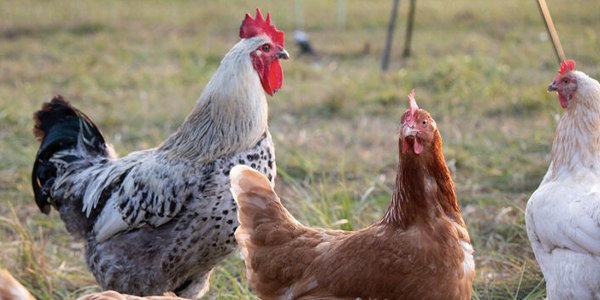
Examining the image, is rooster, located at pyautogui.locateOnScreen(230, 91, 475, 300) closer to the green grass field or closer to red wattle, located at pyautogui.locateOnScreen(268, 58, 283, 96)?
the green grass field

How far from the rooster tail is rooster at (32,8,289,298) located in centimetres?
28

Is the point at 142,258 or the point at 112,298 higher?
the point at 112,298

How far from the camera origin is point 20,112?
7188mm

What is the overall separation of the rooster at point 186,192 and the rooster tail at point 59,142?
0.28 meters

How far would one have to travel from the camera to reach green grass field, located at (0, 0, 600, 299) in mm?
4246

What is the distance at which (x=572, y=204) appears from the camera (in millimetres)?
3176

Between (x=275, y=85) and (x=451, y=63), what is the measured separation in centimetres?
523

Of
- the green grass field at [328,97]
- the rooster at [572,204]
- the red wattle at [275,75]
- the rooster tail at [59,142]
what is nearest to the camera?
the rooster at [572,204]

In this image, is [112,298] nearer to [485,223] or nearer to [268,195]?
[268,195]

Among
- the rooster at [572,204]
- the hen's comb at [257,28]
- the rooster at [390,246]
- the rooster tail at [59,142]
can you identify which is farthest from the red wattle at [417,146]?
the rooster tail at [59,142]

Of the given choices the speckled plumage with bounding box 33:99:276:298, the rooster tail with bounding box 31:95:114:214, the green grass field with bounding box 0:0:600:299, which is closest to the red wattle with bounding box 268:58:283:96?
the speckled plumage with bounding box 33:99:276:298

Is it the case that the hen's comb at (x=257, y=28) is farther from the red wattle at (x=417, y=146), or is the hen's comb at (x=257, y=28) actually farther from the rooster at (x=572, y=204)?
the rooster at (x=572, y=204)

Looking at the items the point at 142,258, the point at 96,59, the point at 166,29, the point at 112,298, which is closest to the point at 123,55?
the point at 96,59

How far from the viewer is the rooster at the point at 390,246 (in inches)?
104
